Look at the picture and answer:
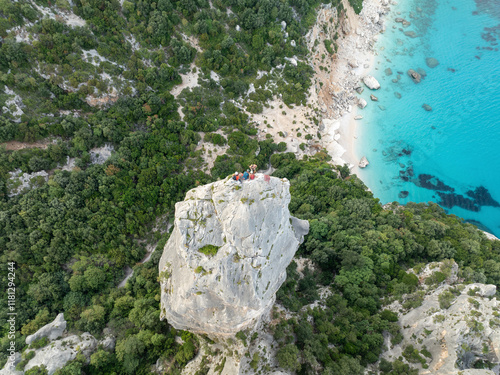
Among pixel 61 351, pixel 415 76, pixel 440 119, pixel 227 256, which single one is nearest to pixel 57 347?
pixel 61 351

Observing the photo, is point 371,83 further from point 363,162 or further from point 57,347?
point 57,347

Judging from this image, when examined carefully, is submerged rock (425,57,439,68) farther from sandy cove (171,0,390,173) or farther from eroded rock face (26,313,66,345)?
eroded rock face (26,313,66,345)

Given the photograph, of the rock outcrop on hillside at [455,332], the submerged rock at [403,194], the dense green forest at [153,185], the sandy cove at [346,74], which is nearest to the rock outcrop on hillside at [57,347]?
the dense green forest at [153,185]

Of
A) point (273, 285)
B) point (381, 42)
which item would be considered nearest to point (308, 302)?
point (273, 285)

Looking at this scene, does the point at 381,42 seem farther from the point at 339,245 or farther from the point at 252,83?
the point at 339,245

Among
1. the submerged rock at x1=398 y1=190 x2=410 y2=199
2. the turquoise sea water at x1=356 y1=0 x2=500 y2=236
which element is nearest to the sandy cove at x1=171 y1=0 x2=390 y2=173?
the turquoise sea water at x1=356 y1=0 x2=500 y2=236

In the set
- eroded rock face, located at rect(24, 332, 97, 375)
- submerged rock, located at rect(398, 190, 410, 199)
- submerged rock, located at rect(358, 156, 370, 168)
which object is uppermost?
submerged rock, located at rect(358, 156, 370, 168)
